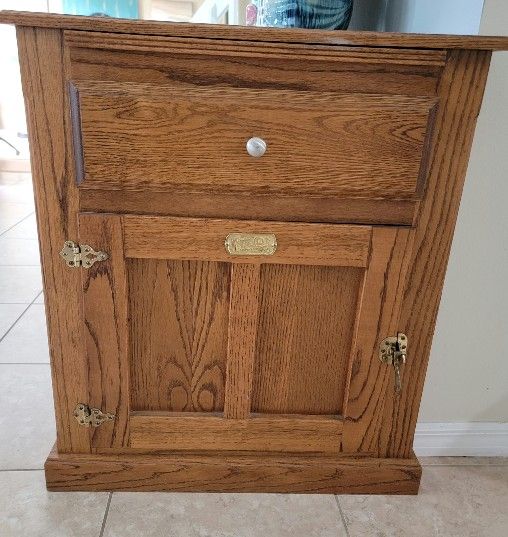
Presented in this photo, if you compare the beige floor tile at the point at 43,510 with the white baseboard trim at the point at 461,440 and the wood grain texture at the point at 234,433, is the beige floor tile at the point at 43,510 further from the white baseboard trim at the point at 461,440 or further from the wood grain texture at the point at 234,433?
the white baseboard trim at the point at 461,440

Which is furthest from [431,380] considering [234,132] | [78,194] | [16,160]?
[16,160]

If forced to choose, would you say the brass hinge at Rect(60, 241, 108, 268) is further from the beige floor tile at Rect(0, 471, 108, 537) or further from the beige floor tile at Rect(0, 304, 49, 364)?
the beige floor tile at Rect(0, 304, 49, 364)

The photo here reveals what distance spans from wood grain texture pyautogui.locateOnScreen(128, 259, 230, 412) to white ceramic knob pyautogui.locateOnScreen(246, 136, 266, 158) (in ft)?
0.63

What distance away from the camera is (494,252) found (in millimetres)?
918

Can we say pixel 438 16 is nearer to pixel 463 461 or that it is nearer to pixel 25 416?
pixel 463 461

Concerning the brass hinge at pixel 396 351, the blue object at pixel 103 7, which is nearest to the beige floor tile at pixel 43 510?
the brass hinge at pixel 396 351

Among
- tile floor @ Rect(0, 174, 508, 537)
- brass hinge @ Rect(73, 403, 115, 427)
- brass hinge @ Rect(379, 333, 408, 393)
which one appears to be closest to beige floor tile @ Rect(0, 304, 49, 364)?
tile floor @ Rect(0, 174, 508, 537)

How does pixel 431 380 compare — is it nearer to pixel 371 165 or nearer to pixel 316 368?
pixel 316 368

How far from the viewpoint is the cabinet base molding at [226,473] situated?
0.88 m

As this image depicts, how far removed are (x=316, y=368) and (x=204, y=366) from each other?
0.20 m

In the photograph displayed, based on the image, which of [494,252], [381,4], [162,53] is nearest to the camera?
[162,53]

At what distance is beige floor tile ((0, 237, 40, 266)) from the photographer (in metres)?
2.08

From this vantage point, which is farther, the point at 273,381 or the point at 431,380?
the point at 431,380

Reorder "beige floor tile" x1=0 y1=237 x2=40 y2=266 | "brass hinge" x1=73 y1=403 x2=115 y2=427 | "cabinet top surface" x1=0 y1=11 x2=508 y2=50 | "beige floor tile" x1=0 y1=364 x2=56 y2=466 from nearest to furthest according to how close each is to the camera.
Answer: "cabinet top surface" x1=0 y1=11 x2=508 y2=50 < "brass hinge" x1=73 y1=403 x2=115 y2=427 < "beige floor tile" x1=0 y1=364 x2=56 y2=466 < "beige floor tile" x1=0 y1=237 x2=40 y2=266
